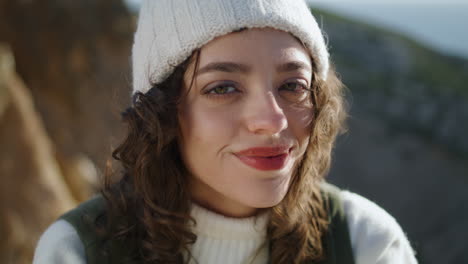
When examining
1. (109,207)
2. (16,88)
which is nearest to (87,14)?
(16,88)

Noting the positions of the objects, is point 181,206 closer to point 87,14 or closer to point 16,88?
point 16,88

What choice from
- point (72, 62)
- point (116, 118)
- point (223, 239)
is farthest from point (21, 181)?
point (72, 62)

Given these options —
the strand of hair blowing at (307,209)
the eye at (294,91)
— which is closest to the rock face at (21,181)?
the strand of hair blowing at (307,209)

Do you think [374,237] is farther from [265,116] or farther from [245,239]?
[265,116]

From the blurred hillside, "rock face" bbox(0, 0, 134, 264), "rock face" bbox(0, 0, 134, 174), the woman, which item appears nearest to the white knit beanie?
the woman

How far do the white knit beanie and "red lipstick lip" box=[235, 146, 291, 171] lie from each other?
1.19ft

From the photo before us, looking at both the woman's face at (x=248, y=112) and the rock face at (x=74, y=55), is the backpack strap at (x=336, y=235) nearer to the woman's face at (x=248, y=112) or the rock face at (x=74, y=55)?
Result: the woman's face at (x=248, y=112)

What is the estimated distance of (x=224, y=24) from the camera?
1454mm

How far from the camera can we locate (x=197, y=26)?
1.49m

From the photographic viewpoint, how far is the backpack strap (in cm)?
171

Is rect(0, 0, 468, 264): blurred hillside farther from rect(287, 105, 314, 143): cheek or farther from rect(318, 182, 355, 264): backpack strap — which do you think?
rect(287, 105, 314, 143): cheek

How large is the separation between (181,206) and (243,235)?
9.7 inches

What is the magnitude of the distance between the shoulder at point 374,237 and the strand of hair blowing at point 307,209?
11cm

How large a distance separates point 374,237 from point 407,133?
12.6m
